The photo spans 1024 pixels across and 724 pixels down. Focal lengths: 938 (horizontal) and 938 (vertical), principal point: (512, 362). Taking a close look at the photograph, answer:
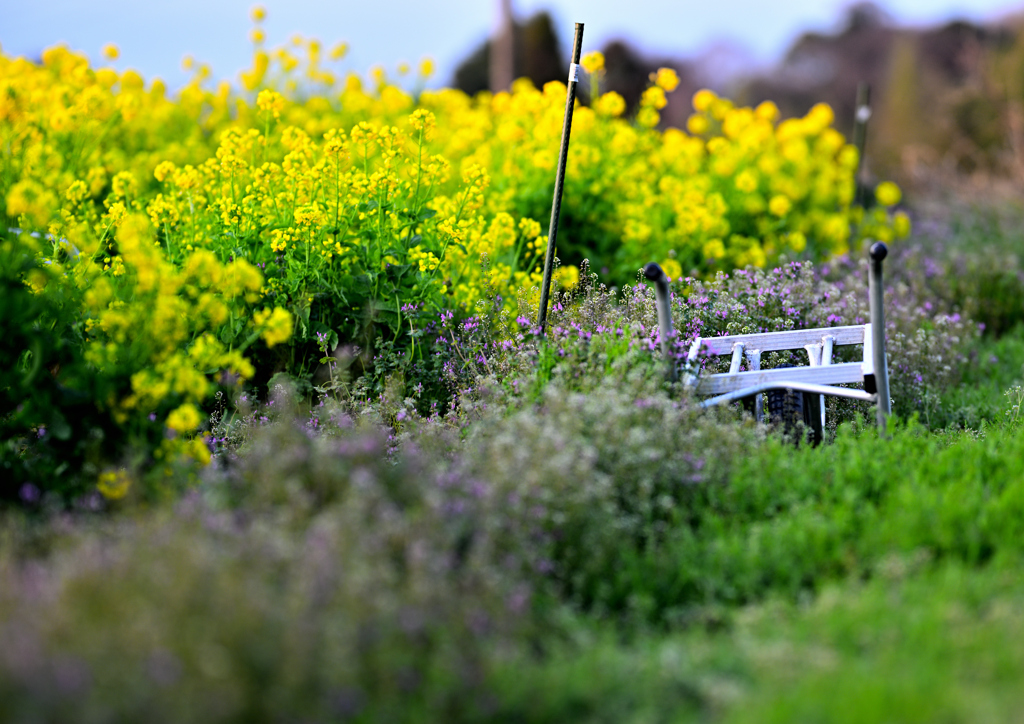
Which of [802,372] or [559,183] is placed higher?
[559,183]

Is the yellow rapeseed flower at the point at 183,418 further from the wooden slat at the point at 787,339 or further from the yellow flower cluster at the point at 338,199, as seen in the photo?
the wooden slat at the point at 787,339

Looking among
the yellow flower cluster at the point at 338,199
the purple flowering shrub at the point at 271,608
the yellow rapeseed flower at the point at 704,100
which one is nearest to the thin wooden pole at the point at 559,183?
the yellow flower cluster at the point at 338,199

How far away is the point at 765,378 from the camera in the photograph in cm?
368

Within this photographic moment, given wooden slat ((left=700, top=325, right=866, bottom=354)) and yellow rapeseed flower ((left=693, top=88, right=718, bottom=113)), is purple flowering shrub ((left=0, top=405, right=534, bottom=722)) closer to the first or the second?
wooden slat ((left=700, top=325, right=866, bottom=354))

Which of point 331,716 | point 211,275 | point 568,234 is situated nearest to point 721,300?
point 568,234

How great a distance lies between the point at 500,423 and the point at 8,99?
394 cm

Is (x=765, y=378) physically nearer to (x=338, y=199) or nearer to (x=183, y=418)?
(x=338, y=199)

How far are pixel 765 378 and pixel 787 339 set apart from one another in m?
0.54

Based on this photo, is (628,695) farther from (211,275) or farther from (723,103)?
(723,103)

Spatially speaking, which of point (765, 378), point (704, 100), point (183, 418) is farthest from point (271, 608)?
point (704, 100)

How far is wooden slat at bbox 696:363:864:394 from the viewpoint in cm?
363

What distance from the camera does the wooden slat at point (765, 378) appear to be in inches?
143

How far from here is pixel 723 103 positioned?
7.76 meters

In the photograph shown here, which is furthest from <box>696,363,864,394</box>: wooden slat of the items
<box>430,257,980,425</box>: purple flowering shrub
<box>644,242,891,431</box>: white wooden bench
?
<box>430,257,980,425</box>: purple flowering shrub
